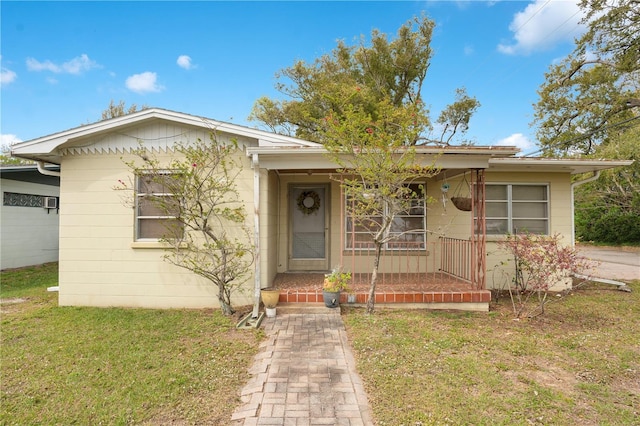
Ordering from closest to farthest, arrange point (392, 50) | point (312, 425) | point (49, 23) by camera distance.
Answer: point (312, 425) → point (49, 23) → point (392, 50)

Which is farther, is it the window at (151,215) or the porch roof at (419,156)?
the window at (151,215)

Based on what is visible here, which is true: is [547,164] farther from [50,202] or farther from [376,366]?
[50,202]

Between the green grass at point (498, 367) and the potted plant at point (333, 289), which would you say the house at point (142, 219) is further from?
the green grass at point (498, 367)

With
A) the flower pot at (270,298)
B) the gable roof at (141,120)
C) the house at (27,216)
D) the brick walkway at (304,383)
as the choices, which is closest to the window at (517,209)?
the gable roof at (141,120)

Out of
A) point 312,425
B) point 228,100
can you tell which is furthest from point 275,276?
point 228,100

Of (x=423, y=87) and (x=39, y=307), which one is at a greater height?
(x=423, y=87)

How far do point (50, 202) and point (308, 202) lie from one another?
971 centimetres

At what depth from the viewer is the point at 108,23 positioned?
A: 27.3 feet

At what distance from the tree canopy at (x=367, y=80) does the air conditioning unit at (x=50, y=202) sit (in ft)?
32.9

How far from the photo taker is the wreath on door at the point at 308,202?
7777 mm

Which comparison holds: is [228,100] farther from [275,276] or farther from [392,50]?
[392,50]

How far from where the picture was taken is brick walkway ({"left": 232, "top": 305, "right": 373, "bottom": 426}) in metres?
2.57

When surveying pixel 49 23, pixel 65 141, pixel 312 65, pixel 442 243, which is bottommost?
pixel 442 243

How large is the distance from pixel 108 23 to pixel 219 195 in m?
6.37
